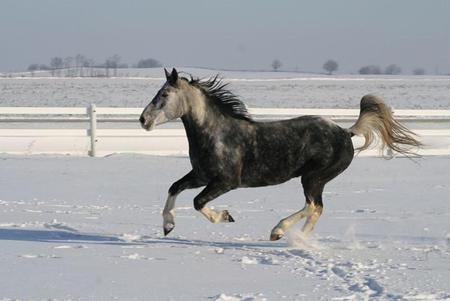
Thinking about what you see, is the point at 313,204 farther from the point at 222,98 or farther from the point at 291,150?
the point at 222,98

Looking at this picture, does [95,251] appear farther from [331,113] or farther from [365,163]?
[331,113]

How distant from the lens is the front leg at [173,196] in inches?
275

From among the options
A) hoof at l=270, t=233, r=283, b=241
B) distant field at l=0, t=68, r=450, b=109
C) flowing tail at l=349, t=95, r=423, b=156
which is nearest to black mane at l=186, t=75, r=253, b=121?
hoof at l=270, t=233, r=283, b=241

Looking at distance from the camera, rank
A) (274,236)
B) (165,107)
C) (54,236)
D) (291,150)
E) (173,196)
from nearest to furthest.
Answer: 1. (274,236)
2. (173,196)
3. (165,107)
4. (291,150)
5. (54,236)

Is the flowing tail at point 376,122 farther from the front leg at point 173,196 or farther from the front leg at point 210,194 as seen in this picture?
the front leg at point 173,196

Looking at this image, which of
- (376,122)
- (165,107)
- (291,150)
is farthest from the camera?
(376,122)

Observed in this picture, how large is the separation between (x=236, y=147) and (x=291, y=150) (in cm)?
52

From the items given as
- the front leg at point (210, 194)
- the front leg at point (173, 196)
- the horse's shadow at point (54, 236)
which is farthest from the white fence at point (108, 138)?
the front leg at point (210, 194)

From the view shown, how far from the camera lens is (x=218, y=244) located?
7047 millimetres

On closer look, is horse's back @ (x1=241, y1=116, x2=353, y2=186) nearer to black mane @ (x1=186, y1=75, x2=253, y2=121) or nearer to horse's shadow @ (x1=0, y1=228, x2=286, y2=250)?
black mane @ (x1=186, y1=75, x2=253, y2=121)

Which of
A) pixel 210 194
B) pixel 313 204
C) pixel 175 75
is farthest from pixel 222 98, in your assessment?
pixel 313 204

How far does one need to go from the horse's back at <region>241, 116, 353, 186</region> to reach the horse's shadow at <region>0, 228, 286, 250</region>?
0.59m

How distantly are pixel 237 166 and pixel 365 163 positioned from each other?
29.6 feet

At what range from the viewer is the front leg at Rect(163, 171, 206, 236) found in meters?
6.99
